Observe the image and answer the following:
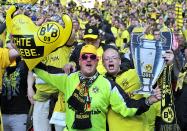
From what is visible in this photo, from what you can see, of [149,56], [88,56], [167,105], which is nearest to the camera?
[149,56]

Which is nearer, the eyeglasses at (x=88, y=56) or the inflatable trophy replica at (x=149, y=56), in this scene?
the inflatable trophy replica at (x=149, y=56)

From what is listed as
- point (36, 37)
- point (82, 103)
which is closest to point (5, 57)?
point (36, 37)

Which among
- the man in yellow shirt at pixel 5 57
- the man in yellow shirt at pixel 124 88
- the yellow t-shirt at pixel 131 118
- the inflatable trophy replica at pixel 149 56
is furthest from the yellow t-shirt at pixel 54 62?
the inflatable trophy replica at pixel 149 56

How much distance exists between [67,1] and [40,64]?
17.4 meters

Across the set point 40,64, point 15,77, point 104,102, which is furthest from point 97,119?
point 15,77

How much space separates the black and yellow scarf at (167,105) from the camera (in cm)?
583

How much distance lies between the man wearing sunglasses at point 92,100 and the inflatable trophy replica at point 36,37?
314mm

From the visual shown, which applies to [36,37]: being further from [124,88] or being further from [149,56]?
[149,56]

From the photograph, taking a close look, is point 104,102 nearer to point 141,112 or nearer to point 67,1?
point 141,112

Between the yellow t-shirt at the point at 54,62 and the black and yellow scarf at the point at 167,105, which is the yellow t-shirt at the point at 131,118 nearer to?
the black and yellow scarf at the point at 167,105

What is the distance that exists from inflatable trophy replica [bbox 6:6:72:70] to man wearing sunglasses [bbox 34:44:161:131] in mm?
314

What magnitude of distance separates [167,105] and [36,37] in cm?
151

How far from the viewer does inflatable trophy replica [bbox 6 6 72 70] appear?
6.09 m

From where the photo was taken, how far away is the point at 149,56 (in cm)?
563
